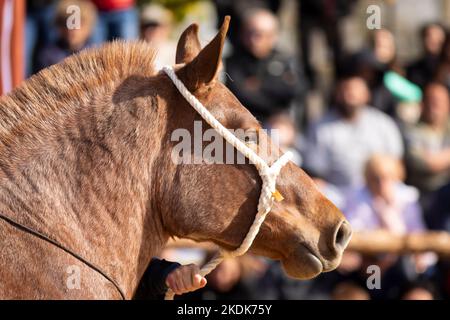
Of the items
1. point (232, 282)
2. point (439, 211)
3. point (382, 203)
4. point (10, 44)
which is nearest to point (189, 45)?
point (10, 44)

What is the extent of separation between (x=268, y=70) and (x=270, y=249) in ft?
13.3

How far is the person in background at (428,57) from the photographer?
8.70 meters

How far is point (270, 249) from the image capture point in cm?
352

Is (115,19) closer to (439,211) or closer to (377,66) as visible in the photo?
(377,66)

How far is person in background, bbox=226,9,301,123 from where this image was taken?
23.9ft

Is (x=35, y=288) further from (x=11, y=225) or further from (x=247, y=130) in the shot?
(x=247, y=130)

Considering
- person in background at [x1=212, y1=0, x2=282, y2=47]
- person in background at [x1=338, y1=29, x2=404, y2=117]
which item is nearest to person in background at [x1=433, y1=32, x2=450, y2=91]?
person in background at [x1=338, y1=29, x2=404, y2=117]

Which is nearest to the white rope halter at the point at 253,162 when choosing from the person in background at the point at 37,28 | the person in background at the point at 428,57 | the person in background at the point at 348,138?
the person in background at the point at 348,138

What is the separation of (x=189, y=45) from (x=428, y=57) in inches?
222

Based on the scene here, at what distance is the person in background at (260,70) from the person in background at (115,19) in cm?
86

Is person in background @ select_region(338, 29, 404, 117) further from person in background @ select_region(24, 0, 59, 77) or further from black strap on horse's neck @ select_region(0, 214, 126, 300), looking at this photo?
black strap on horse's neck @ select_region(0, 214, 126, 300)

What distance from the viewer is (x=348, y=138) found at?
7539mm

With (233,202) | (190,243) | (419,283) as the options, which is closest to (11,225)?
(233,202)

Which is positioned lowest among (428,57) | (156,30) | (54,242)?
(54,242)
